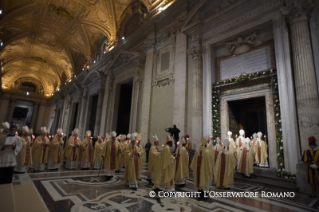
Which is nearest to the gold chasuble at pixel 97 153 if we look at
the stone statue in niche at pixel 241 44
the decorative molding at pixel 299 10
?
the stone statue in niche at pixel 241 44

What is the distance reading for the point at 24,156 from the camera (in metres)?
6.21

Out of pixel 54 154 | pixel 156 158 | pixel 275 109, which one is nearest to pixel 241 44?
pixel 275 109

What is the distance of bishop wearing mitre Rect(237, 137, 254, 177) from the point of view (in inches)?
239

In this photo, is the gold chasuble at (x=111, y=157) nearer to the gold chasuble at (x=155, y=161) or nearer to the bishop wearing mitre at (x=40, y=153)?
the gold chasuble at (x=155, y=161)

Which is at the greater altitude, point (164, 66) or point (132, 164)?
point (164, 66)

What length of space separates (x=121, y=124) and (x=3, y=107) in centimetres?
2386

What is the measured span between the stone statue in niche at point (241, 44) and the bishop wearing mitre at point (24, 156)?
8.66 metres

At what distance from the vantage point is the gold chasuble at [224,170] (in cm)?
502

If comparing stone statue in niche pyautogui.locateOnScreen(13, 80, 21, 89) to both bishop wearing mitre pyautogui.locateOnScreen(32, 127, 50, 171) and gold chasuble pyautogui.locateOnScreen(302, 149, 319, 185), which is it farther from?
gold chasuble pyautogui.locateOnScreen(302, 149, 319, 185)

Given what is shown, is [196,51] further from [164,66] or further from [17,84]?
[17,84]

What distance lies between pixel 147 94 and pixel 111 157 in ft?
18.8

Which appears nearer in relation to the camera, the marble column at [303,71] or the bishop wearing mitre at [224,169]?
the bishop wearing mitre at [224,169]

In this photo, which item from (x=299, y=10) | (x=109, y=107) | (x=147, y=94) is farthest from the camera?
(x=109, y=107)

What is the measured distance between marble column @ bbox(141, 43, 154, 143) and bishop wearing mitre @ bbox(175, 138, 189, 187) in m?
5.35
